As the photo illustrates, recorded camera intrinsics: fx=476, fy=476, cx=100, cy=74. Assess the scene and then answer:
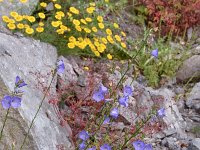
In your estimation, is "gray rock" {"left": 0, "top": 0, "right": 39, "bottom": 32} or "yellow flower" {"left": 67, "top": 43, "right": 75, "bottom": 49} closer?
"yellow flower" {"left": 67, "top": 43, "right": 75, "bottom": 49}

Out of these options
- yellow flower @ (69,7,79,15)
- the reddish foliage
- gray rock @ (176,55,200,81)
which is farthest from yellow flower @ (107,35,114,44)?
the reddish foliage

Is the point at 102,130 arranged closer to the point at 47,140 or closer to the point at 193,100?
the point at 47,140

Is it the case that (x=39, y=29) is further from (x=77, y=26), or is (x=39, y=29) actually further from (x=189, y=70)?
(x=189, y=70)

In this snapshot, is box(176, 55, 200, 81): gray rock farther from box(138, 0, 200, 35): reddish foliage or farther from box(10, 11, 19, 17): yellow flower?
box(10, 11, 19, 17): yellow flower

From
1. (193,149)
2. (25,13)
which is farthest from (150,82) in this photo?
(25,13)

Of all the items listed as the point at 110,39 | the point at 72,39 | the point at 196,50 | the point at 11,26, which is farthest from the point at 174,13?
the point at 11,26

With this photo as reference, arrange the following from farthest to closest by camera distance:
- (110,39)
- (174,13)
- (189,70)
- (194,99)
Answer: (174,13)
(189,70)
(110,39)
(194,99)

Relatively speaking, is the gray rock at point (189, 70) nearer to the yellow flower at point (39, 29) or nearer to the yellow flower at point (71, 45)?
the yellow flower at point (71, 45)
